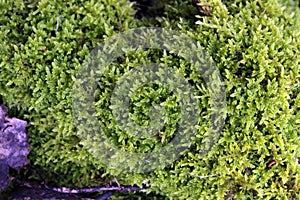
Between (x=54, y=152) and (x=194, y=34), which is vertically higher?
(x=194, y=34)

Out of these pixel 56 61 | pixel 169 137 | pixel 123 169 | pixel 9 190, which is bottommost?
pixel 9 190

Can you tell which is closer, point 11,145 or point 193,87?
point 193,87

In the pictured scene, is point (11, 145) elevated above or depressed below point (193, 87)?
below

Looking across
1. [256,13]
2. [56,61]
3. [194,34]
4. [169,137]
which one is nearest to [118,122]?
[169,137]

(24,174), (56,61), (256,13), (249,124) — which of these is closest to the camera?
(249,124)

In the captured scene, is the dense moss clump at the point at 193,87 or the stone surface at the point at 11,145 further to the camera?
the stone surface at the point at 11,145

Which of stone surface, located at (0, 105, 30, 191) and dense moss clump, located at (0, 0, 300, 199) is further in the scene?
stone surface, located at (0, 105, 30, 191)

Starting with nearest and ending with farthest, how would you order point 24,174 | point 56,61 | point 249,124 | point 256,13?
1. point 249,124
2. point 56,61
3. point 256,13
4. point 24,174

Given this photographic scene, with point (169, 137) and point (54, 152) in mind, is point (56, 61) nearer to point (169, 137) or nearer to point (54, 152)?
point (54, 152)
